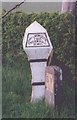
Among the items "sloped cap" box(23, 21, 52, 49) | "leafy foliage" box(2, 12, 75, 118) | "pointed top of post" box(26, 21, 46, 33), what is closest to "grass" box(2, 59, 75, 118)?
"leafy foliage" box(2, 12, 75, 118)

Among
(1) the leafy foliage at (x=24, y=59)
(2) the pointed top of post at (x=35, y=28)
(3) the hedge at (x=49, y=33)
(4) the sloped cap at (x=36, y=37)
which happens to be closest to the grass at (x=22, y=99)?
(1) the leafy foliage at (x=24, y=59)

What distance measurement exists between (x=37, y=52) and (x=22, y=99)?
657 millimetres

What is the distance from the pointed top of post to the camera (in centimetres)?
662

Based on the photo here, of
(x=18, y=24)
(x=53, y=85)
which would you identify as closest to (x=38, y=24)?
(x=18, y=24)

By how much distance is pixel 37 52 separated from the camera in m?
6.63

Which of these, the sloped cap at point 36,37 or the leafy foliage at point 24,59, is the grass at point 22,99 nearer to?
the leafy foliage at point 24,59

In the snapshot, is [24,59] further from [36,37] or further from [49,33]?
[49,33]

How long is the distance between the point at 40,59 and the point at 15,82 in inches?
18.5

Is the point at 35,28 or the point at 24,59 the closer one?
the point at 35,28

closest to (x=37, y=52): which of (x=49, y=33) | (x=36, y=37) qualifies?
(x=36, y=37)

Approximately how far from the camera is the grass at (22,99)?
6.72 m

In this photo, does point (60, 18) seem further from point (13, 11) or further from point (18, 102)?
point (18, 102)

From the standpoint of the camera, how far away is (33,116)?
6.71 m

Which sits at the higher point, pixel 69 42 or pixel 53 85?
pixel 69 42
